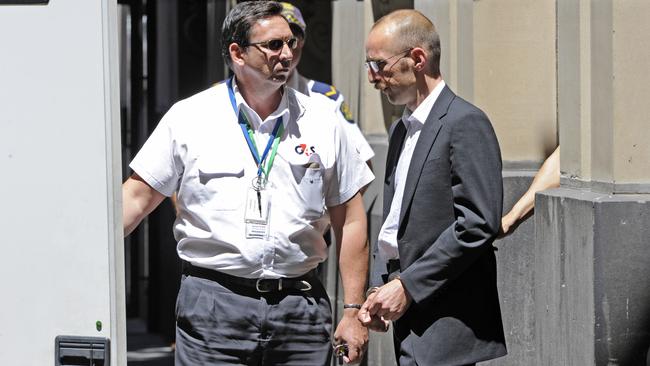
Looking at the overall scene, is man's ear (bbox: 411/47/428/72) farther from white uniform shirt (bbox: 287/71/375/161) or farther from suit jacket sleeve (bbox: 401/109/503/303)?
white uniform shirt (bbox: 287/71/375/161)

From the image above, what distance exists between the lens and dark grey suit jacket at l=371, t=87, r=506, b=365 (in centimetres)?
454

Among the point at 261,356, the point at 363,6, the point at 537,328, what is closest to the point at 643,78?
the point at 537,328

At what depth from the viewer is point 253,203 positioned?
16.1ft

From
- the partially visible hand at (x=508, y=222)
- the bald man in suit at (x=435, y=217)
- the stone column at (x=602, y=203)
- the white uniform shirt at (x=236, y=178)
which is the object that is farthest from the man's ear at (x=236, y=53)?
the stone column at (x=602, y=203)

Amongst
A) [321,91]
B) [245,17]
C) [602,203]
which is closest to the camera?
[245,17]

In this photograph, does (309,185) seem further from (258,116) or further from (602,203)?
(602,203)

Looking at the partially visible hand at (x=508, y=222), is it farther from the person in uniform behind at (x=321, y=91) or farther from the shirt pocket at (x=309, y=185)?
the person in uniform behind at (x=321, y=91)

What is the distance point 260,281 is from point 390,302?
1.80 feet

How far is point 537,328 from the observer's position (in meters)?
6.15

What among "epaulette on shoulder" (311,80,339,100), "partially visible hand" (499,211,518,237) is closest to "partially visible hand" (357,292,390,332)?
"partially visible hand" (499,211,518,237)

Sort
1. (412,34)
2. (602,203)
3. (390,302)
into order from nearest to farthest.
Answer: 1. (390,302)
2. (412,34)
3. (602,203)

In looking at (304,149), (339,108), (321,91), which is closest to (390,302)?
(304,149)

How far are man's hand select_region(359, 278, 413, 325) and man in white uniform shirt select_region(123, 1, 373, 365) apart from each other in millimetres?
339

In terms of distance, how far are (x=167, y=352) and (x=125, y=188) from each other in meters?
6.30
